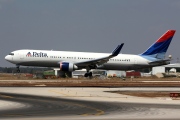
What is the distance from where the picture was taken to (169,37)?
84.8 metres

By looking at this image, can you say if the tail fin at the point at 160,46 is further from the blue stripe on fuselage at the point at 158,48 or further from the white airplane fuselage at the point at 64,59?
the white airplane fuselage at the point at 64,59

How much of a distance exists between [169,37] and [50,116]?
63.1 meters

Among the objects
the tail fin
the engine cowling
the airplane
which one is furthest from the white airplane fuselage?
the tail fin

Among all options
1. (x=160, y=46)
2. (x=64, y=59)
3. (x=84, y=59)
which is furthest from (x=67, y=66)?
(x=160, y=46)

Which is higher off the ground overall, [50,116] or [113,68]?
[113,68]

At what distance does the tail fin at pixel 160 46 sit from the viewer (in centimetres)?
8125

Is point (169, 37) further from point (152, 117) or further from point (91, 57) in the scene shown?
point (152, 117)

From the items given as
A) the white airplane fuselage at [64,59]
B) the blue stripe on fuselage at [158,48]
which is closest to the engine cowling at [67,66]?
the white airplane fuselage at [64,59]

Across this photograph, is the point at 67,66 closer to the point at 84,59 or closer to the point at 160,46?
the point at 84,59

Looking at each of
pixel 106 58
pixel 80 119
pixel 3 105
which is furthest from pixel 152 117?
pixel 106 58

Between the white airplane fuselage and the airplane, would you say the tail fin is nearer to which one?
the airplane

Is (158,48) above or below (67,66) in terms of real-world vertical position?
above

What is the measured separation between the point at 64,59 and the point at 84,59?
3580 millimetres

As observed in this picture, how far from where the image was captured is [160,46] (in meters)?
83.1
